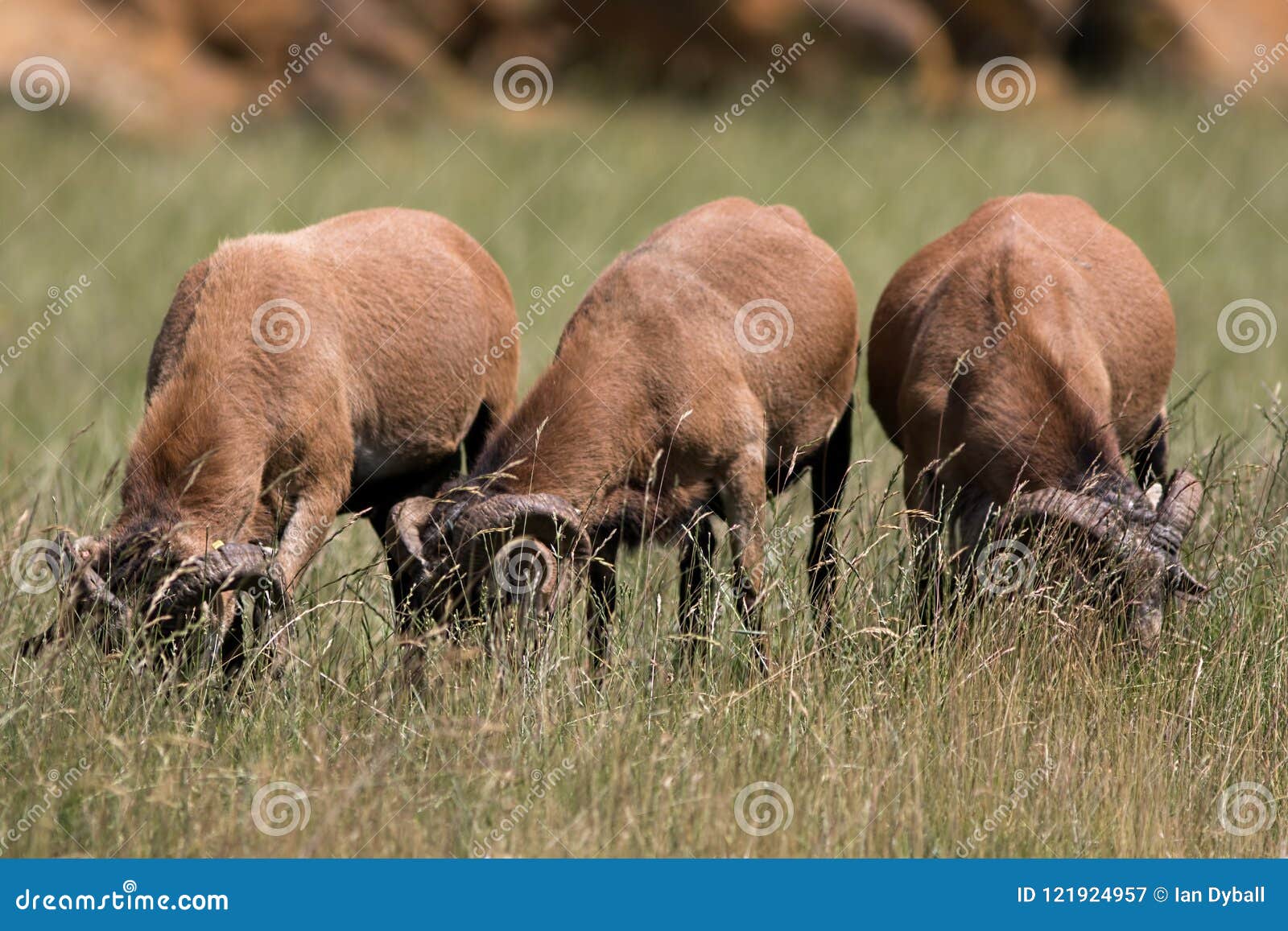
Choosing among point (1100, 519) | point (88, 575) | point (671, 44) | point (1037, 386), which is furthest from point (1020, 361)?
point (671, 44)

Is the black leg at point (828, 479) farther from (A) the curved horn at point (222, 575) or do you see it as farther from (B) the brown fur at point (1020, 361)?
(A) the curved horn at point (222, 575)

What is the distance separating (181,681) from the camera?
18.8 ft

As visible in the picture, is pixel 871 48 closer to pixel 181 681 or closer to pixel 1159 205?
pixel 1159 205

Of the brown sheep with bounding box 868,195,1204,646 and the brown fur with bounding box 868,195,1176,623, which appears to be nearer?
the brown sheep with bounding box 868,195,1204,646

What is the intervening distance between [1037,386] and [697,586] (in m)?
1.96

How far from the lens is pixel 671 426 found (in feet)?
22.1

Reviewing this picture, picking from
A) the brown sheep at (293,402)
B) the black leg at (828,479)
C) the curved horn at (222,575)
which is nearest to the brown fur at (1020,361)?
the black leg at (828,479)

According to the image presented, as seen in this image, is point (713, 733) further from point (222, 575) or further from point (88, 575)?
point (88, 575)

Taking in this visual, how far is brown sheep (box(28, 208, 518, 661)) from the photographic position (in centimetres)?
576

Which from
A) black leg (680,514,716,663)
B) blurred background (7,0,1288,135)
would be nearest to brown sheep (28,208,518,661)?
black leg (680,514,716,663)

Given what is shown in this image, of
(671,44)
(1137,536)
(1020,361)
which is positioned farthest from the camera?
(671,44)

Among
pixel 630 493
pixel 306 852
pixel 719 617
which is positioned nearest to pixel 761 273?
pixel 630 493

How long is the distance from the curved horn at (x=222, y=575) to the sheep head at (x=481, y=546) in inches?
20.3

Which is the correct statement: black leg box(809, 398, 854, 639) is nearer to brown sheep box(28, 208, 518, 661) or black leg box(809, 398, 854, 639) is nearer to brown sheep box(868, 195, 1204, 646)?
brown sheep box(868, 195, 1204, 646)
